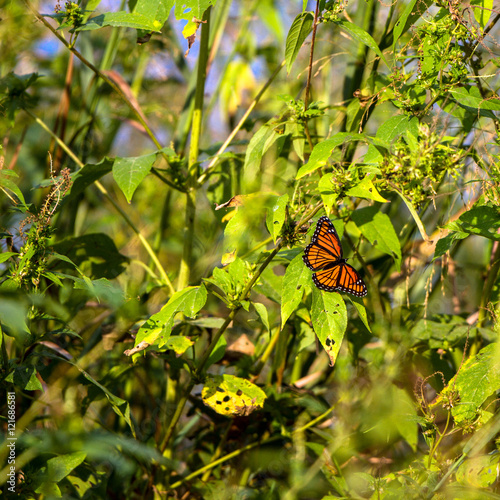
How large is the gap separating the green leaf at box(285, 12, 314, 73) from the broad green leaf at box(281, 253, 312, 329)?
0.38 metres

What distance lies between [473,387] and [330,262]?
1.13 feet

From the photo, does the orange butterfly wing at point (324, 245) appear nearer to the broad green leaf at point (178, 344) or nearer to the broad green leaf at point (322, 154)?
the broad green leaf at point (322, 154)

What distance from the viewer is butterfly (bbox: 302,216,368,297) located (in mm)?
979

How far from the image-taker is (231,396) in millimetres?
1080

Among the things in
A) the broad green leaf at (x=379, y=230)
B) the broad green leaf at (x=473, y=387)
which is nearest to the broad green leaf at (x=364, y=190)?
the broad green leaf at (x=379, y=230)

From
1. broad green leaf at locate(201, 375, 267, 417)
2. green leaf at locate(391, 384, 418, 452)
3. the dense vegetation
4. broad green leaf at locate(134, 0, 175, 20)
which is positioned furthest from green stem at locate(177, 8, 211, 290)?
green leaf at locate(391, 384, 418, 452)

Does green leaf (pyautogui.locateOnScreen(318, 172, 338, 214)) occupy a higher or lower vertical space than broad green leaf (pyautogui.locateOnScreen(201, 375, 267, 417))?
higher

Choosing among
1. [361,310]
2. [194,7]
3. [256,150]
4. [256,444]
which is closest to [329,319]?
[361,310]

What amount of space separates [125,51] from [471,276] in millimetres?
1694

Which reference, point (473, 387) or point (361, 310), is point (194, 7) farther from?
point (473, 387)

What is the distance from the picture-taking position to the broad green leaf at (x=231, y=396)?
3.47ft

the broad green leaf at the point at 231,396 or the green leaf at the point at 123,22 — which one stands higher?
the green leaf at the point at 123,22

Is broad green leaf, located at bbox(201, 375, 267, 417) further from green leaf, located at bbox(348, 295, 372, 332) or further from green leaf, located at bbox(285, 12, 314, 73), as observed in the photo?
green leaf, located at bbox(285, 12, 314, 73)

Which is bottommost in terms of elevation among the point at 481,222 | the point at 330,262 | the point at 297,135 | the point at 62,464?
the point at 62,464
